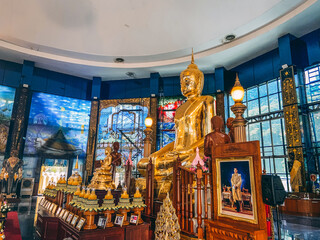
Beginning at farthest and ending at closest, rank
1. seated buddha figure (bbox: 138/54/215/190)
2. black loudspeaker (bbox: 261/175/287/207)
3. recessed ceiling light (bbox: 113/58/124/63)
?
recessed ceiling light (bbox: 113/58/124/63), seated buddha figure (bbox: 138/54/215/190), black loudspeaker (bbox: 261/175/287/207)

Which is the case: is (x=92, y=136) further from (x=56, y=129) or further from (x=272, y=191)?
(x=272, y=191)

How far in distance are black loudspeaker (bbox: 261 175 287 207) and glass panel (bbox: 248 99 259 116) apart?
6.49 metres

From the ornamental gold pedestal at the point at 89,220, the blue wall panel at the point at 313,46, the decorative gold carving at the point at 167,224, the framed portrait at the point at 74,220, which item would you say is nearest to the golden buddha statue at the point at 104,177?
the framed portrait at the point at 74,220

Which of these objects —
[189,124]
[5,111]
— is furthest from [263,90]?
[5,111]

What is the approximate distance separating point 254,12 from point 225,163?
5.31 meters

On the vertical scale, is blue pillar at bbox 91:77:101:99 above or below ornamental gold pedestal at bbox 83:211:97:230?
above

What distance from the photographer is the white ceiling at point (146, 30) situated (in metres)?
6.29

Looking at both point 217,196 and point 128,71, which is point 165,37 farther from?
point 217,196

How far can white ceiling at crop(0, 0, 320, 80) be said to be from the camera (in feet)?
20.6

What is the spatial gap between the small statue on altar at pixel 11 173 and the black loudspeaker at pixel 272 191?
8.09m

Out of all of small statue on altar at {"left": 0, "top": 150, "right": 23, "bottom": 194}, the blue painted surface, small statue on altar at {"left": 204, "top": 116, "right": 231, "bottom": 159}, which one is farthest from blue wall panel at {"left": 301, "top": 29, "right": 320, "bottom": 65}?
small statue on altar at {"left": 0, "top": 150, "right": 23, "bottom": 194}

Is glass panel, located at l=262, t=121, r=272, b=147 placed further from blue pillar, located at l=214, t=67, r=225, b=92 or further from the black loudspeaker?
the black loudspeaker

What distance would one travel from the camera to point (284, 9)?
5832mm

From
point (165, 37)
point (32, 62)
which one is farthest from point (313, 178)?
point (32, 62)
